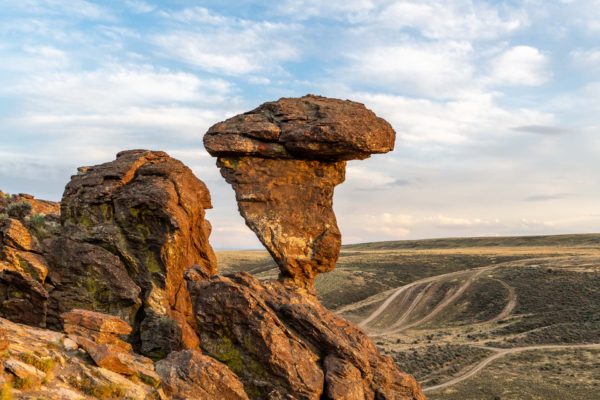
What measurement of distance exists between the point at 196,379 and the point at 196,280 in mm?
6231

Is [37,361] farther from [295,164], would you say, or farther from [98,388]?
[295,164]

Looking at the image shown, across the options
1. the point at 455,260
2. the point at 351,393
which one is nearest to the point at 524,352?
the point at 351,393

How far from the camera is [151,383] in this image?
626 inches

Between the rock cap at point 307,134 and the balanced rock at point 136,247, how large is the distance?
3304mm

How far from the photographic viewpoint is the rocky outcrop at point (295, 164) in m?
26.4

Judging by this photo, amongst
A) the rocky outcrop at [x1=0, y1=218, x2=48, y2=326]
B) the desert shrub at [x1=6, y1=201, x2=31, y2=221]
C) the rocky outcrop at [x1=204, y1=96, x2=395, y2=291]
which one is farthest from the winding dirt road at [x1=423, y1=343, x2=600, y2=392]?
the desert shrub at [x1=6, y1=201, x2=31, y2=221]

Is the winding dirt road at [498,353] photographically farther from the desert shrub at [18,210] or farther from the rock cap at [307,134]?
the desert shrub at [18,210]

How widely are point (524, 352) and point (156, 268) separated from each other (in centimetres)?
4426

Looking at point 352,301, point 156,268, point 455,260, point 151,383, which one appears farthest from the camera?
point 455,260

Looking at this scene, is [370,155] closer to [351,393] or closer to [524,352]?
[351,393]

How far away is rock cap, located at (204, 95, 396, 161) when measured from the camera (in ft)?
85.8

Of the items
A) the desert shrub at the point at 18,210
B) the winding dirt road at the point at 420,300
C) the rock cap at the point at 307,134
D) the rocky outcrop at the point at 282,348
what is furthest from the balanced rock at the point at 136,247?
the winding dirt road at the point at 420,300

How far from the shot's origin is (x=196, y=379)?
16734 mm

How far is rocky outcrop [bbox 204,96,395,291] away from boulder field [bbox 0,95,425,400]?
7 cm
